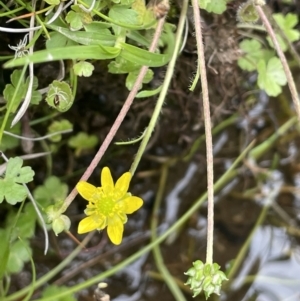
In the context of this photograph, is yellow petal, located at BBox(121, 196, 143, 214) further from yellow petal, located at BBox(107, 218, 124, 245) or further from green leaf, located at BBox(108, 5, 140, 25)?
green leaf, located at BBox(108, 5, 140, 25)

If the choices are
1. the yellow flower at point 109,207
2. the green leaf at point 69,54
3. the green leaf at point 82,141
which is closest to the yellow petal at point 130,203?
the yellow flower at point 109,207

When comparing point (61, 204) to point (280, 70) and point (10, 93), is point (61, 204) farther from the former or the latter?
point (280, 70)

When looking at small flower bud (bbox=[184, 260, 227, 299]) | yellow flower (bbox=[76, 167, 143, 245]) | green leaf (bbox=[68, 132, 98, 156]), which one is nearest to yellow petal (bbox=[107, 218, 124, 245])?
yellow flower (bbox=[76, 167, 143, 245])

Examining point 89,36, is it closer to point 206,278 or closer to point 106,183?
point 106,183

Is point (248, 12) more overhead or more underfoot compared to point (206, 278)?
more overhead

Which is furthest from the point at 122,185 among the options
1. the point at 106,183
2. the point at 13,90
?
the point at 13,90

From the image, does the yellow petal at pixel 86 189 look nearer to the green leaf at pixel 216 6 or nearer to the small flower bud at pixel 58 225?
the small flower bud at pixel 58 225
